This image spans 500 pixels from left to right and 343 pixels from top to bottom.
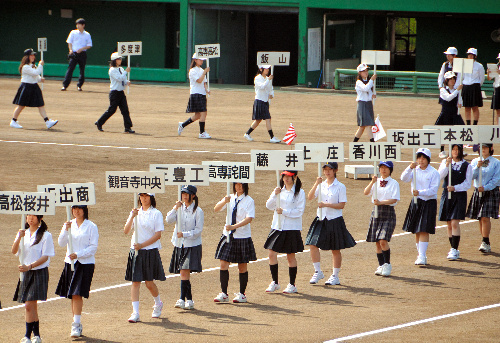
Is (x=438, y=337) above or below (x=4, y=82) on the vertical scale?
below

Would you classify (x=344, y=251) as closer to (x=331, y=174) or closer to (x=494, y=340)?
(x=331, y=174)

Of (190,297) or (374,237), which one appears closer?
(190,297)


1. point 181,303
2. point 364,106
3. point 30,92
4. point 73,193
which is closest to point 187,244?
point 181,303

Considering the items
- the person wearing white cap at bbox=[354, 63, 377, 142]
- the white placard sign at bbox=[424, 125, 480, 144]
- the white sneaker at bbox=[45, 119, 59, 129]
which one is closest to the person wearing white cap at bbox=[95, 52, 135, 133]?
the white sneaker at bbox=[45, 119, 59, 129]

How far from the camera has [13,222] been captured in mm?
15641

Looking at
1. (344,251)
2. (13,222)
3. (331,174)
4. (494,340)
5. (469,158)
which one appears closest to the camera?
(494,340)

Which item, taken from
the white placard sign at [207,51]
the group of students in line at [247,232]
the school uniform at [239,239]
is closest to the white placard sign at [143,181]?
the group of students in line at [247,232]

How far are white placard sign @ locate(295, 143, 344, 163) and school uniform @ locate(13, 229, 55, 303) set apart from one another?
13.1ft

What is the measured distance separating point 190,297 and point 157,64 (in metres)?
23.4

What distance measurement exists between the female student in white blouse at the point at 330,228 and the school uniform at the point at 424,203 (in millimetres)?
1310

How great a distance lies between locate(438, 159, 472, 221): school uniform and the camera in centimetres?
1363

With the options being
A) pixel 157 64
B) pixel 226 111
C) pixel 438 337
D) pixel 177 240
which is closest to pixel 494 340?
pixel 438 337

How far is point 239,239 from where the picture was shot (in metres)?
11.7

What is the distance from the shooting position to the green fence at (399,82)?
28609mm
